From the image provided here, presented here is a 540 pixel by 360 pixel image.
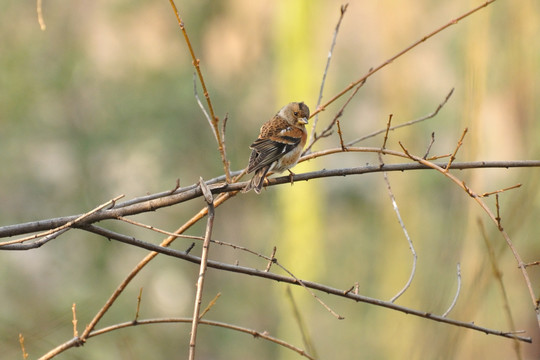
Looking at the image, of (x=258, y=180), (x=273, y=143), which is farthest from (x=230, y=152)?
(x=258, y=180)

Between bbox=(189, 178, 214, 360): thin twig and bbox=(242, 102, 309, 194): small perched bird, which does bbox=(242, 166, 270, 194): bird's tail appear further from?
bbox=(189, 178, 214, 360): thin twig

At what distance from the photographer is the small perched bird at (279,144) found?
12.5ft

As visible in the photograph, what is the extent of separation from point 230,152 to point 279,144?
27.1ft

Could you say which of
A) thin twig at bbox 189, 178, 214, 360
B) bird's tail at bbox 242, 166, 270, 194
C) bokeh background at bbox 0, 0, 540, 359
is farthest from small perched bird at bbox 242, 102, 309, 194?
bokeh background at bbox 0, 0, 540, 359

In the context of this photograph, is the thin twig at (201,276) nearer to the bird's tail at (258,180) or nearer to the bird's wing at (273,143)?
the bird's tail at (258,180)

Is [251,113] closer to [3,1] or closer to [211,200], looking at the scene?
[3,1]

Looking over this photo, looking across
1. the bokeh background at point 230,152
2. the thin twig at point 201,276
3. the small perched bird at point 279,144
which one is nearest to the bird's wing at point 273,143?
the small perched bird at point 279,144

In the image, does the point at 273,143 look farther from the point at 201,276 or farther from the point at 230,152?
the point at 230,152

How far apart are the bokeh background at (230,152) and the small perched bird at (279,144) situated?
6781mm

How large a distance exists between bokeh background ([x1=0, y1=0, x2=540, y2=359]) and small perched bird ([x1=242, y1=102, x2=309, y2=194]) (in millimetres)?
6781

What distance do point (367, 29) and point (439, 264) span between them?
46.0 ft

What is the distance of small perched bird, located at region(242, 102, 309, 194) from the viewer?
12.5 ft

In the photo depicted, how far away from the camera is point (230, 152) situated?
1226 centimetres

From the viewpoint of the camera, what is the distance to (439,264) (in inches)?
105
